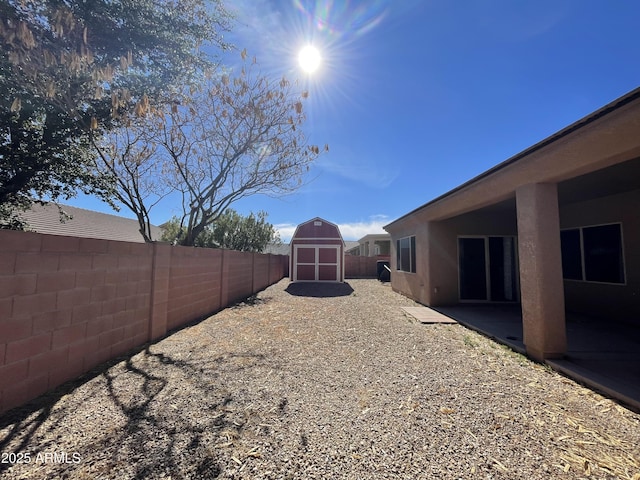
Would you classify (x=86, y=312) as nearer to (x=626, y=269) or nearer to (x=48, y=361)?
(x=48, y=361)

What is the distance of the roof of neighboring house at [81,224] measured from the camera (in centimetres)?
1338

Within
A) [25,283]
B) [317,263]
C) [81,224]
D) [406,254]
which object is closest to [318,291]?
[406,254]

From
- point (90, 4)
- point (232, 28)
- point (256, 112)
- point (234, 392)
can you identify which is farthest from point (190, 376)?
point (256, 112)

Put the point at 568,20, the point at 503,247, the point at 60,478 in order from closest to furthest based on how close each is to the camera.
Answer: the point at 60,478 → the point at 568,20 → the point at 503,247

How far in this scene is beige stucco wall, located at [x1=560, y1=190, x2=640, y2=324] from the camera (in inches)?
240

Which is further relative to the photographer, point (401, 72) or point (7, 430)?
point (401, 72)

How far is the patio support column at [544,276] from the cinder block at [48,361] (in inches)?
242

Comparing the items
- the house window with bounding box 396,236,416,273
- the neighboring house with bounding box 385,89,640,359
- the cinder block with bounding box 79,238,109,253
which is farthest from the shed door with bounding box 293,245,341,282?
the cinder block with bounding box 79,238,109,253

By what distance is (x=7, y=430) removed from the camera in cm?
227

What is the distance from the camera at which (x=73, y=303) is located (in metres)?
3.26

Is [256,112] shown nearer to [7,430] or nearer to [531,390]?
[7,430]

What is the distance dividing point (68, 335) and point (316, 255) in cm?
1478

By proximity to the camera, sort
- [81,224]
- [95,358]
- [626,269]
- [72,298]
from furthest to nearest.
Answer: [81,224], [626,269], [95,358], [72,298]

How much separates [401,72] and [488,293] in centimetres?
684
